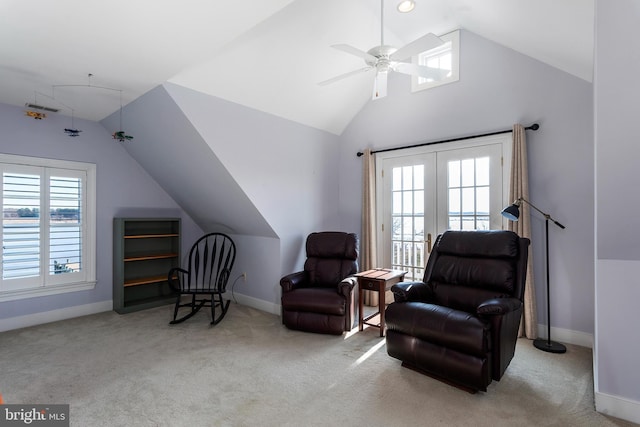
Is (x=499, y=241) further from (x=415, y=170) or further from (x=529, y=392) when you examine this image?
(x=415, y=170)

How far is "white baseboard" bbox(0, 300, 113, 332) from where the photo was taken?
3611 mm

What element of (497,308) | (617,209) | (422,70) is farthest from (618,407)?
(422,70)

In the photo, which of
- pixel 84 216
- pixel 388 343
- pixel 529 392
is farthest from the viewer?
pixel 84 216

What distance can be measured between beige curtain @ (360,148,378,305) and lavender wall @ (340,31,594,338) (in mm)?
954

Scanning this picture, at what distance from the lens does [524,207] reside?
331 centimetres

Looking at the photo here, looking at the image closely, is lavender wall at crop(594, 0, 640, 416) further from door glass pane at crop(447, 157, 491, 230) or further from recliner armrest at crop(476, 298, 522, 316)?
door glass pane at crop(447, 157, 491, 230)

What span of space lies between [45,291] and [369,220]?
4.18 metres

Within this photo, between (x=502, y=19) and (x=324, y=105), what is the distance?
7.00 ft

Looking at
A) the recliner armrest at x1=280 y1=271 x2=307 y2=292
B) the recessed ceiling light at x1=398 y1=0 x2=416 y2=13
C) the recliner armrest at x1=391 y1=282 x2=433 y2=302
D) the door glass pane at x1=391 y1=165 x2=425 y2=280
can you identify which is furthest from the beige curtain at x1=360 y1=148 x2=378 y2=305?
the recessed ceiling light at x1=398 y1=0 x2=416 y2=13

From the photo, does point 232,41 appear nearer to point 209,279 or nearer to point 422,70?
point 422,70

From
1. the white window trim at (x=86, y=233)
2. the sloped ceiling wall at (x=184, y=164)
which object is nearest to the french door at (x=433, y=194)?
the sloped ceiling wall at (x=184, y=164)

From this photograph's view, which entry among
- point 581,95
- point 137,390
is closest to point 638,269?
point 581,95

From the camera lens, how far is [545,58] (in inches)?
125

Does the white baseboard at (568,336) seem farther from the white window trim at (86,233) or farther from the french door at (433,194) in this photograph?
the white window trim at (86,233)
